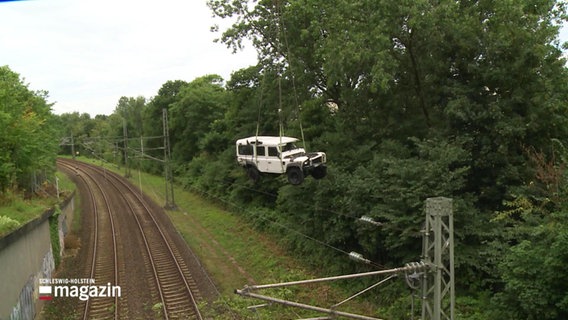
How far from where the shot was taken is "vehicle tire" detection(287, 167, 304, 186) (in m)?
14.4

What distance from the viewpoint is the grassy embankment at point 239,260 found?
17.5 metres

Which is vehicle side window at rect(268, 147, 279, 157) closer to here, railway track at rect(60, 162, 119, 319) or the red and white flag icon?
railway track at rect(60, 162, 119, 319)

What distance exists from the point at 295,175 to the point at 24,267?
38.6ft

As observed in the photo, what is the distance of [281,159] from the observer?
14781 millimetres

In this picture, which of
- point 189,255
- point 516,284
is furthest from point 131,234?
point 516,284

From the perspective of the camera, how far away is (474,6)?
1780 centimetres

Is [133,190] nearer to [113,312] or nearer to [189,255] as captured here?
[189,255]

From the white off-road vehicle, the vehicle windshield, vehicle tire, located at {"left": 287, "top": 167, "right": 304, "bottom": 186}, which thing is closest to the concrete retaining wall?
the white off-road vehicle

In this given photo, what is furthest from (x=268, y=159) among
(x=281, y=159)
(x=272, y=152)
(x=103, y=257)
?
(x=103, y=257)

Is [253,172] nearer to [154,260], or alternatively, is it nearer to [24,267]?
[24,267]

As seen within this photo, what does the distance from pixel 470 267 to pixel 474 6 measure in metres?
11.0

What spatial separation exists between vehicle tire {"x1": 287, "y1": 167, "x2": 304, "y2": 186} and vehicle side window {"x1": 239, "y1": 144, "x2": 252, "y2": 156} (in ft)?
7.36

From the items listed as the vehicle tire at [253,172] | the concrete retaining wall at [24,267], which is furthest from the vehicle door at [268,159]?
the concrete retaining wall at [24,267]

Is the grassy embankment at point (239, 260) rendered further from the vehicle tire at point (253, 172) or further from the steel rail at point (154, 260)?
the vehicle tire at point (253, 172)
